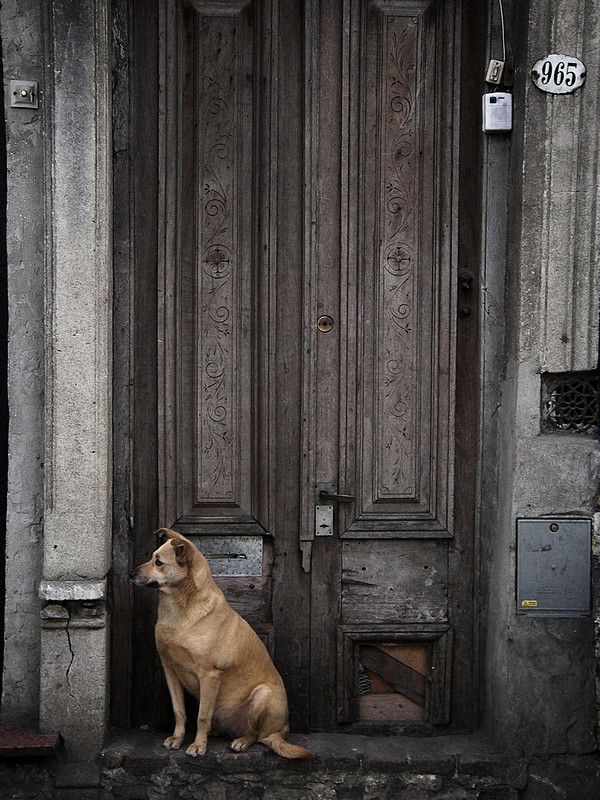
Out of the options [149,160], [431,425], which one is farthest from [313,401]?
[149,160]

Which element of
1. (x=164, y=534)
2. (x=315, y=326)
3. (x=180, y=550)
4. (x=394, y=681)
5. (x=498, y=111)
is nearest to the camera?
(x=180, y=550)

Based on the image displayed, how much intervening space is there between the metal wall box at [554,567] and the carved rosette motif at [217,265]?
1.39 m

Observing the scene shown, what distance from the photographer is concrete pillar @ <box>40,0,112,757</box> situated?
12.6 feet

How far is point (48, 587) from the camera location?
12.8ft

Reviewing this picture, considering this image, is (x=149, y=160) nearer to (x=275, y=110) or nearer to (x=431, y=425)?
(x=275, y=110)

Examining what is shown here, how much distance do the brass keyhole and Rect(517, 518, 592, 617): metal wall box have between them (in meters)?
1.24

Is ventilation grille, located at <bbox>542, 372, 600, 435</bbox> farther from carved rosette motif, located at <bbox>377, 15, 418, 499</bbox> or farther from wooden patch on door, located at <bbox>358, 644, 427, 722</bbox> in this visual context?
wooden patch on door, located at <bbox>358, 644, 427, 722</bbox>

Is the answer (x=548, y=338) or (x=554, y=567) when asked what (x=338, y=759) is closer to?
(x=554, y=567)

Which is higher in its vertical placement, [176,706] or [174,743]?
[176,706]

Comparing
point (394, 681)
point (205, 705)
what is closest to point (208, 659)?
point (205, 705)

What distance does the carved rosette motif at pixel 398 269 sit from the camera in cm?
411

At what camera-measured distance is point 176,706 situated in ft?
12.7

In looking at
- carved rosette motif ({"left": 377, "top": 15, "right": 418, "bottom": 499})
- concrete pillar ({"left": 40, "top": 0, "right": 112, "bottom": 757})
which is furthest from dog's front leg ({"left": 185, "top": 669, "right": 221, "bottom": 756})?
carved rosette motif ({"left": 377, "top": 15, "right": 418, "bottom": 499})

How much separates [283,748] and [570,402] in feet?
6.50
